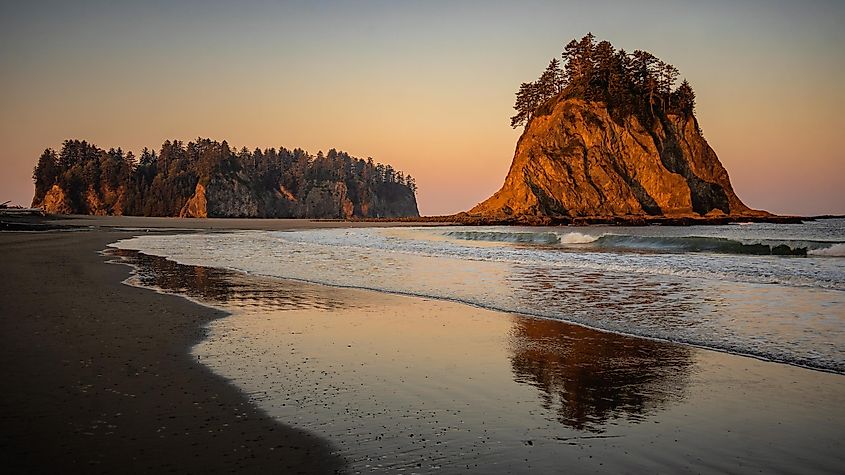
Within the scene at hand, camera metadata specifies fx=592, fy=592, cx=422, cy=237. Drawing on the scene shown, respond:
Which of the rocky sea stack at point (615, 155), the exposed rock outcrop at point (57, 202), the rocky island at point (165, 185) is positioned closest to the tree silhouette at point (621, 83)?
the rocky sea stack at point (615, 155)

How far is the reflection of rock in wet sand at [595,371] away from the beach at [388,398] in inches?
1.3

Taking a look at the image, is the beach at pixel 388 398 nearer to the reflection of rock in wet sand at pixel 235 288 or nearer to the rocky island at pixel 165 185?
the reflection of rock in wet sand at pixel 235 288

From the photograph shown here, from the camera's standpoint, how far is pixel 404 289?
15812mm

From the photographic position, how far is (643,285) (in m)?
16.3

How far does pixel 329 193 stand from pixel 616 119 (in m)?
129

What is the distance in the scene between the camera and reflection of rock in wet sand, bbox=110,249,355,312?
1312 centimetres

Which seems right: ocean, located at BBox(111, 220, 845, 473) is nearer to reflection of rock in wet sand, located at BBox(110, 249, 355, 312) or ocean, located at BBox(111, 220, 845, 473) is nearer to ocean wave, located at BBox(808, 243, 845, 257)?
reflection of rock in wet sand, located at BBox(110, 249, 355, 312)

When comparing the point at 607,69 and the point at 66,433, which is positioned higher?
the point at 607,69

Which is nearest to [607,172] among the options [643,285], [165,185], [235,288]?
[643,285]

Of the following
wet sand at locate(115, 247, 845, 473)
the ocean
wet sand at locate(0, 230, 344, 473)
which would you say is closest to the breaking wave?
the ocean

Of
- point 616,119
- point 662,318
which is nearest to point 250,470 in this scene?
point 662,318

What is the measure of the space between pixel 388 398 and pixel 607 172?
75087 mm

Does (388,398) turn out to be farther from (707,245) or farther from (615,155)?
(615,155)

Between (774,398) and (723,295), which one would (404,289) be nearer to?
(723,295)
